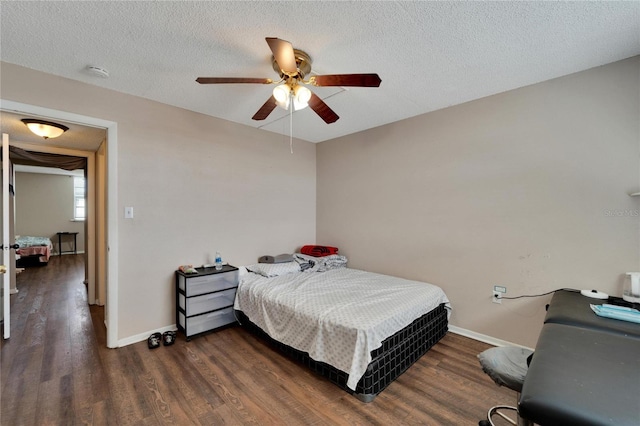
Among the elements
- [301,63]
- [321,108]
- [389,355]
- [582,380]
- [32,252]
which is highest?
[301,63]

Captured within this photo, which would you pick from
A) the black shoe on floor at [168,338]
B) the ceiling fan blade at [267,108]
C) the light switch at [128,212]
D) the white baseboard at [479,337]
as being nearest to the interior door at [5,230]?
the light switch at [128,212]

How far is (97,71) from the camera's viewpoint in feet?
7.46

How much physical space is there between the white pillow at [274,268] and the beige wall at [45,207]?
852 centimetres

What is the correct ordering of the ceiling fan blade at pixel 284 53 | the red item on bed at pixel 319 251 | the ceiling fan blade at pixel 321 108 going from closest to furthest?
the ceiling fan blade at pixel 284 53, the ceiling fan blade at pixel 321 108, the red item on bed at pixel 319 251

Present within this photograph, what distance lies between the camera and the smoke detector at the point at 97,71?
224 centimetres

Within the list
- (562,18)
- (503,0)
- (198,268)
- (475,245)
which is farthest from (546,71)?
(198,268)

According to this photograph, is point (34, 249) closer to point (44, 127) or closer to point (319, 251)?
point (44, 127)

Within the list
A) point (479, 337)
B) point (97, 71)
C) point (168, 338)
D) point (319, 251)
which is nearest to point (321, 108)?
point (97, 71)

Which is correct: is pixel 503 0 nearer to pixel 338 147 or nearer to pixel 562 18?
pixel 562 18

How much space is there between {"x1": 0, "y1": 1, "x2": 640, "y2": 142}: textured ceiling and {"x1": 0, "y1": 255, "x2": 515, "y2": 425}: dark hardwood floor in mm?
2574

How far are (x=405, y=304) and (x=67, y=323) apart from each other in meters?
3.97

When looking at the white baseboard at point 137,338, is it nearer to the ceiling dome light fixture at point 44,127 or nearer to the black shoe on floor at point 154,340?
the black shoe on floor at point 154,340

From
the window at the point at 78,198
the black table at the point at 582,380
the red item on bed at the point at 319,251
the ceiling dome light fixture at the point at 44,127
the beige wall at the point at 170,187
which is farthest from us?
the window at the point at 78,198

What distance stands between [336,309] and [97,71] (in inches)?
114
